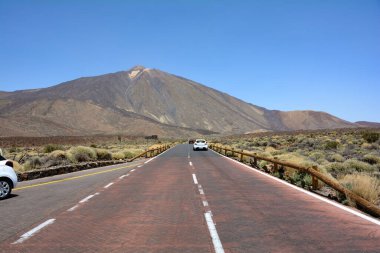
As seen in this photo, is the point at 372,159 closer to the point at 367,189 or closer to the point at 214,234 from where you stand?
the point at 367,189

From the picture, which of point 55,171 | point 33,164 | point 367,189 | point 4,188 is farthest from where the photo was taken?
point 33,164

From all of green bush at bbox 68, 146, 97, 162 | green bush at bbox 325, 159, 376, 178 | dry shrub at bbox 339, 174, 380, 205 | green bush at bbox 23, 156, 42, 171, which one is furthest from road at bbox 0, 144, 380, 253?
green bush at bbox 68, 146, 97, 162

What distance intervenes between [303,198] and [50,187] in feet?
30.9

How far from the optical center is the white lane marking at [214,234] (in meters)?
6.84

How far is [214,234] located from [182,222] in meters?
1.30

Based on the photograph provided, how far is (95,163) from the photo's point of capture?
2927 centimetres

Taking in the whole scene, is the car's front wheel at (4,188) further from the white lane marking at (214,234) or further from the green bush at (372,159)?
the green bush at (372,159)

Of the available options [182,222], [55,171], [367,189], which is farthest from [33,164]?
[367,189]

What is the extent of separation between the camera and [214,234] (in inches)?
307

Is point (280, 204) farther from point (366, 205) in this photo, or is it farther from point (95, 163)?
point (95, 163)

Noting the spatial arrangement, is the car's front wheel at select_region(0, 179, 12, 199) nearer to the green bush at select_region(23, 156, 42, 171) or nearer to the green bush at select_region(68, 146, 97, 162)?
the green bush at select_region(23, 156, 42, 171)

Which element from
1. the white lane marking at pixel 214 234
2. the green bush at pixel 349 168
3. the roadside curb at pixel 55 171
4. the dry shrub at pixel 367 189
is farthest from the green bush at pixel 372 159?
the white lane marking at pixel 214 234

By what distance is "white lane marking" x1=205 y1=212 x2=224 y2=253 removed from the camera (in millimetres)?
6839

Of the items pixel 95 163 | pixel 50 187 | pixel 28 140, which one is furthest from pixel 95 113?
pixel 50 187
